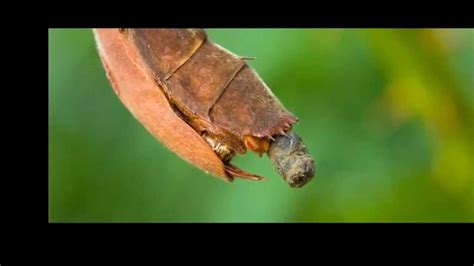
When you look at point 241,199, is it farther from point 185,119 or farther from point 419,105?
point 185,119

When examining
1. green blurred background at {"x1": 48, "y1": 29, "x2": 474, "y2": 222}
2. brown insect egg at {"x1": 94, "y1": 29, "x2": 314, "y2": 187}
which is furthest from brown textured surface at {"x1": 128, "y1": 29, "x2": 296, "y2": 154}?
green blurred background at {"x1": 48, "y1": 29, "x2": 474, "y2": 222}

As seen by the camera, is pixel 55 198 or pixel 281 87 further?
pixel 55 198

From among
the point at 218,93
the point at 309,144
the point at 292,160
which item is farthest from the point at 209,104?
the point at 309,144

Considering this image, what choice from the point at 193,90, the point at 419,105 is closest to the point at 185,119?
the point at 193,90

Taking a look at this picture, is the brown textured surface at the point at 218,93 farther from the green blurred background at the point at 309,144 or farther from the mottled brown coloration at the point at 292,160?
the green blurred background at the point at 309,144

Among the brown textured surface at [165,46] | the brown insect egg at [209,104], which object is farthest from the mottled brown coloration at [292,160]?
the brown textured surface at [165,46]

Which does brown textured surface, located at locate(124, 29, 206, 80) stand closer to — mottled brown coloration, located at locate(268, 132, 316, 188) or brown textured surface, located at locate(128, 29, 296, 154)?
brown textured surface, located at locate(128, 29, 296, 154)
